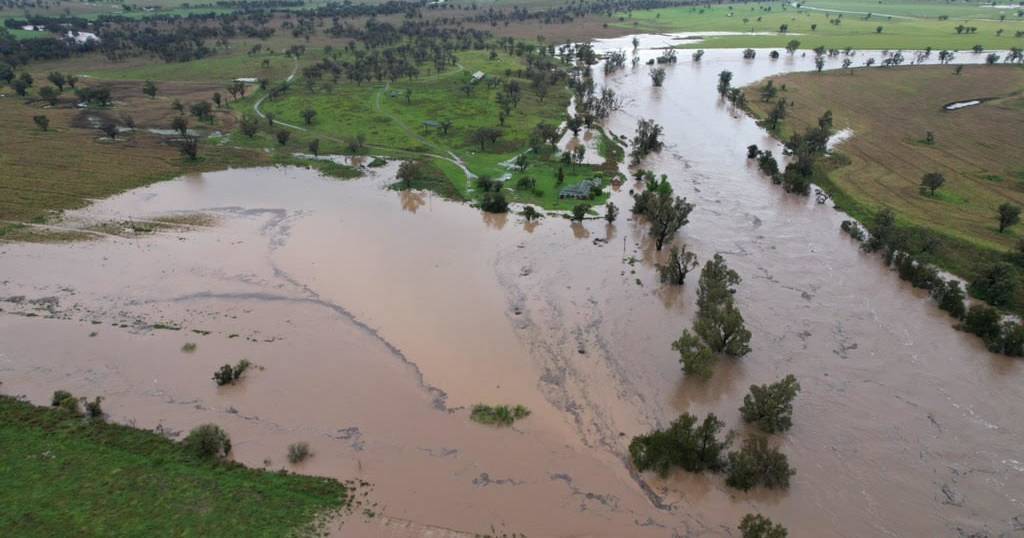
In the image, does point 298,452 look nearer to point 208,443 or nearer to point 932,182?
point 208,443

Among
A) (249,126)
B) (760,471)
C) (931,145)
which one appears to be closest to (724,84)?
(931,145)

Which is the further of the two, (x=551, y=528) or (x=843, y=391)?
(x=843, y=391)

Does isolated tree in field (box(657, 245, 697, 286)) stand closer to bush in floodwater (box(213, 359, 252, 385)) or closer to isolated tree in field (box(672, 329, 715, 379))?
isolated tree in field (box(672, 329, 715, 379))

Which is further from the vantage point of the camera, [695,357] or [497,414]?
[695,357]

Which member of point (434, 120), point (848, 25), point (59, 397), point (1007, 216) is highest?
point (848, 25)

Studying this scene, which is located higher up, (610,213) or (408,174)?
(408,174)

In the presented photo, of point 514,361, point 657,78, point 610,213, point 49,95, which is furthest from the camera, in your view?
point 657,78

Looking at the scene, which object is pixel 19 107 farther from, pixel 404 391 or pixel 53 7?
pixel 53 7

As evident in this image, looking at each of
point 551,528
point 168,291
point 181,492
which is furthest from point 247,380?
point 551,528
